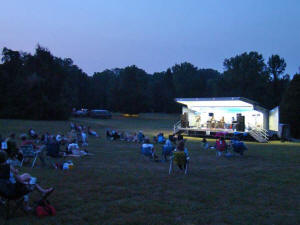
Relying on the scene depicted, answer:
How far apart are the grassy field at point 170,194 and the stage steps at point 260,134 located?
11.6 m

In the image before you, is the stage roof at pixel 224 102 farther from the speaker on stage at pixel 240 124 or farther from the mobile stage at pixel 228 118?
the speaker on stage at pixel 240 124

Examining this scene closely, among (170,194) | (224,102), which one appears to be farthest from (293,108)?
(170,194)

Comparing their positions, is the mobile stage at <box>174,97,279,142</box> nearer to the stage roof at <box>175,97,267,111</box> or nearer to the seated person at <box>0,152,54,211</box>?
the stage roof at <box>175,97,267,111</box>

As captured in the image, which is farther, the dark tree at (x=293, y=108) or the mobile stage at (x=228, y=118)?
the dark tree at (x=293, y=108)

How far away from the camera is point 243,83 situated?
2351 inches

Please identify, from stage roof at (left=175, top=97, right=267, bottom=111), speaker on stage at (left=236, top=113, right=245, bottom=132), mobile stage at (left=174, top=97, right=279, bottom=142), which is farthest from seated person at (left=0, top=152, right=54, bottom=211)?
speaker on stage at (left=236, top=113, right=245, bottom=132)

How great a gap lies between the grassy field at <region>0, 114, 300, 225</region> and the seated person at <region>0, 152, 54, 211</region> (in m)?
0.39

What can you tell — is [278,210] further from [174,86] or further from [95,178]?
[174,86]

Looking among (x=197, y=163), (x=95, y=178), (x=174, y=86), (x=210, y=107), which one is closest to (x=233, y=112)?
(x=210, y=107)

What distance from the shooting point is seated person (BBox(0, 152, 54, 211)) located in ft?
16.0

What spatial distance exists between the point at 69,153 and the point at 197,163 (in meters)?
5.32

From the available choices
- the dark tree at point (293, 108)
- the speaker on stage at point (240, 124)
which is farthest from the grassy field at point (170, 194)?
the dark tree at point (293, 108)

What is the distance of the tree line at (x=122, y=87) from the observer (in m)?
37.0

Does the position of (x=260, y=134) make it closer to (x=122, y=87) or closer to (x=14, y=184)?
(x=14, y=184)
